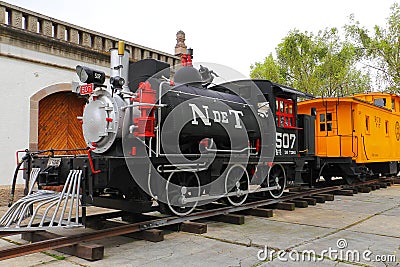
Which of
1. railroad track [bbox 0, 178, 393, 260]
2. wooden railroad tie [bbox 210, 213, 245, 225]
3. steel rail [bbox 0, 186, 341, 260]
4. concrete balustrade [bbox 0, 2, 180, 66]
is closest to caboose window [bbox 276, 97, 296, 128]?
railroad track [bbox 0, 178, 393, 260]

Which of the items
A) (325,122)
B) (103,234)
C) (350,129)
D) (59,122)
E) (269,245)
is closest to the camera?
(103,234)

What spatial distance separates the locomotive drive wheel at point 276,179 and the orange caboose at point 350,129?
326cm

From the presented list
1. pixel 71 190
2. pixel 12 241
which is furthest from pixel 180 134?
pixel 12 241

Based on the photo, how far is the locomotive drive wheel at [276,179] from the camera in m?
8.98

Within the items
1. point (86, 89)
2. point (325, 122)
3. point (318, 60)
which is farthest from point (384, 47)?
point (86, 89)

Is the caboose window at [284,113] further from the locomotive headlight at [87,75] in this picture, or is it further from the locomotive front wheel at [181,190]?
the locomotive headlight at [87,75]

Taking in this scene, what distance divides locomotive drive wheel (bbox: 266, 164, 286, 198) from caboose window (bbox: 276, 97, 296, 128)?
1078mm

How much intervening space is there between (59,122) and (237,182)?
561cm

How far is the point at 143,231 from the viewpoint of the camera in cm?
577

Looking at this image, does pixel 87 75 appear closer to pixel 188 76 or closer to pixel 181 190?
pixel 188 76

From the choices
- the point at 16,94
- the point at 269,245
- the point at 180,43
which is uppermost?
the point at 180,43

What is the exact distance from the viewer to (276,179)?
357 inches

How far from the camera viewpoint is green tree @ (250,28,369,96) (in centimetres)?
2464

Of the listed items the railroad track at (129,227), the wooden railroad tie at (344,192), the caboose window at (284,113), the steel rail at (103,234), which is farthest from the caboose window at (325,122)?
the steel rail at (103,234)
